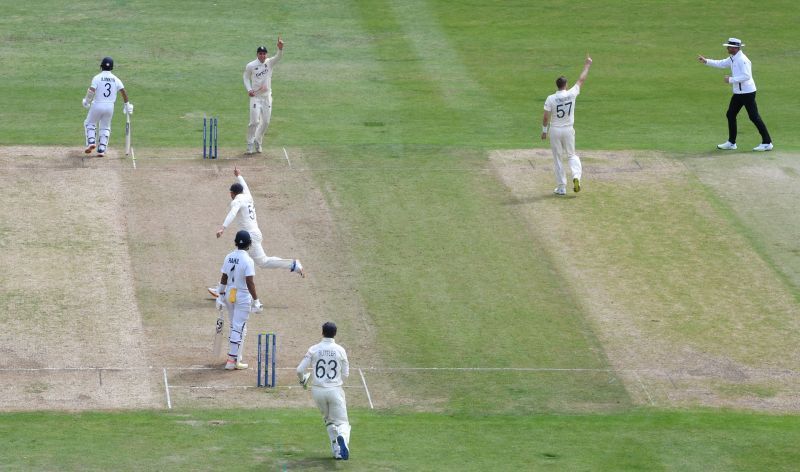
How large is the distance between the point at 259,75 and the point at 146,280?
24.3 feet

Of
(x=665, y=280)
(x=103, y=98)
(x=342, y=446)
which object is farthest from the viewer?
(x=103, y=98)

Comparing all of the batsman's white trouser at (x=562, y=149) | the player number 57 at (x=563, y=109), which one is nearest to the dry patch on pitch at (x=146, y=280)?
the batsman's white trouser at (x=562, y=149)

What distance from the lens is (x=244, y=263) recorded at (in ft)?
68.7

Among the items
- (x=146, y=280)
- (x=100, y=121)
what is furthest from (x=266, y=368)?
(x=100, y=121)

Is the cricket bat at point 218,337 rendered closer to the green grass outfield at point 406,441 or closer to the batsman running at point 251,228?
the green grass outfield at point 406,441

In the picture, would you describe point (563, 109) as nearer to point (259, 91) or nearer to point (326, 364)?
point (259, 91)

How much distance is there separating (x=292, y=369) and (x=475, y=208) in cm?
816

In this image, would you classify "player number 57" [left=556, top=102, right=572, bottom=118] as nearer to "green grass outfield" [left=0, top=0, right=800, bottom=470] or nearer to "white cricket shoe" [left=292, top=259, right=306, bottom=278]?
"green grass outfield" [left=0, top=0, right=800, bottom=470]

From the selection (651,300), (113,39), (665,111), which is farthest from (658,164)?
(113,39)

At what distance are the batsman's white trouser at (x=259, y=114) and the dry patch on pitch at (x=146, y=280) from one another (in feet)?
2.22

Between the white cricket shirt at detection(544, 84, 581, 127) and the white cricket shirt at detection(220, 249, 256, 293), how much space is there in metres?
9.77

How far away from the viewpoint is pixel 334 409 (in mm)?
18438

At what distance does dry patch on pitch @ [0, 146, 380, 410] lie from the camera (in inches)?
827

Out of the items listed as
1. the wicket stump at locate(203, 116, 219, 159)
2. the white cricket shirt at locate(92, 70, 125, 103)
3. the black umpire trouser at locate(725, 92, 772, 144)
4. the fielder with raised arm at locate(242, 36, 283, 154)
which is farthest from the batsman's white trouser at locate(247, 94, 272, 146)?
the black umpire trouser at locate(725, 92, 772, 144)
